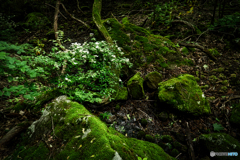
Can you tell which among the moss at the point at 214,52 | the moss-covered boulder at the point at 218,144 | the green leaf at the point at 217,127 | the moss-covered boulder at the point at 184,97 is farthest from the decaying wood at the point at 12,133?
the moss at the point at 214,52

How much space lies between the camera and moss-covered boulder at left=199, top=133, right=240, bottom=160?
8.77 ft

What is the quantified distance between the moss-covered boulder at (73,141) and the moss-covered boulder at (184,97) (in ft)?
5.54

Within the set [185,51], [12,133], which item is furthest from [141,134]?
[185,51]

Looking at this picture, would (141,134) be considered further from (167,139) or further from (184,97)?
(184,97)

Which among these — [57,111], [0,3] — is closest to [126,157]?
[57,111]

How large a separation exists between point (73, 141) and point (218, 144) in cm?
341

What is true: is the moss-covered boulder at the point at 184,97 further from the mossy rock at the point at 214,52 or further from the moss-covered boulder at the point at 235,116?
the mossy rock at the point at 214,52

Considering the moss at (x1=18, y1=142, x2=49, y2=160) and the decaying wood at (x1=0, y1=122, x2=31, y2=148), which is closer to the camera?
the moss at (x1=18, y1=142, x2=49, y2=160)

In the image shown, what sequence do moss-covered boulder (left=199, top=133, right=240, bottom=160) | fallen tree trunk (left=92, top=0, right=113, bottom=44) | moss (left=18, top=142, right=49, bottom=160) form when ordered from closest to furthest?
1. moss (left=18, top=142, right=49, bottom=160)
2. moss-covered boulder (left=199, top=133, right=240, bottom=160)
3. fallen tree trunk (left=92, top=0, right=113, bottom=44)

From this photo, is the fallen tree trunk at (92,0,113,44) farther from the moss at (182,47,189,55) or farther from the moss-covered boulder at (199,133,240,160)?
the moss-covered boulder at (199,133,240,160)

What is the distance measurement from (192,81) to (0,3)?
14.9 metres

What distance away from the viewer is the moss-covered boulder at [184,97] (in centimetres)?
361

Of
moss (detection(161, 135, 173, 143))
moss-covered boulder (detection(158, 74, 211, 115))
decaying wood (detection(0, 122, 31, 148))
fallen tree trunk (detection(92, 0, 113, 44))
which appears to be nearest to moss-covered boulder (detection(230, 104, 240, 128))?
moss-covered boulder (detection(158, 74, 211, 115))

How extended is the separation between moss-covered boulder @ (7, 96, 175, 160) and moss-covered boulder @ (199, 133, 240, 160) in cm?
130
